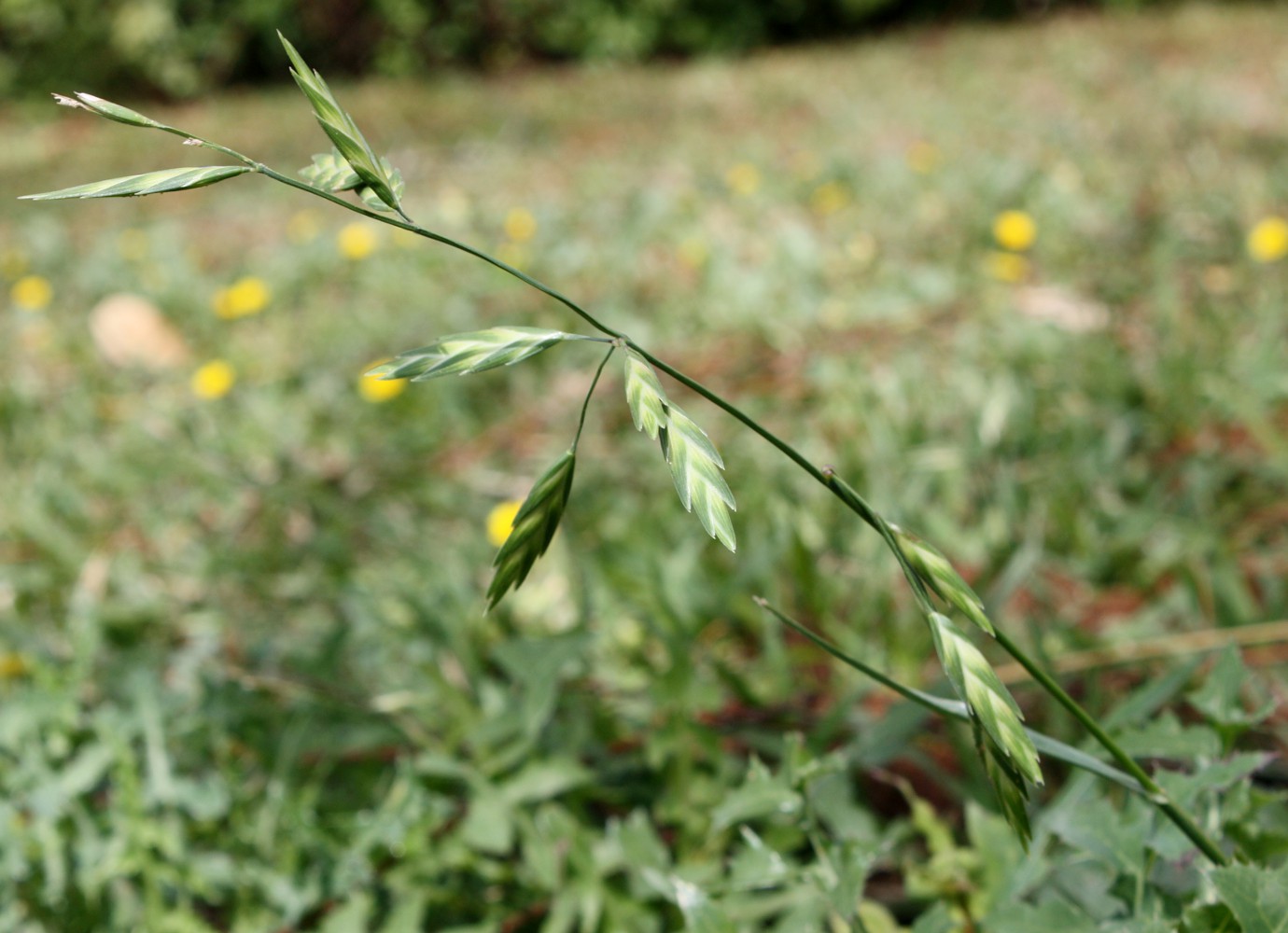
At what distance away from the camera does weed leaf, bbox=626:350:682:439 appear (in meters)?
0.47

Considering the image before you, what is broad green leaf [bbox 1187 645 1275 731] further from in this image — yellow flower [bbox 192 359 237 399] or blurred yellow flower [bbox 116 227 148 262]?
blurred yellow flower [bbox 116 227 148 262]

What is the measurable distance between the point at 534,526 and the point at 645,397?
0.09 metres

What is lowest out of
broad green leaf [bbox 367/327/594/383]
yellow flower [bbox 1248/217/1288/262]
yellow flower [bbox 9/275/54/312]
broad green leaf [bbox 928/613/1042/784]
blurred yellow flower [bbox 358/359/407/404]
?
yellow flower [bbox 9/275/54/312]

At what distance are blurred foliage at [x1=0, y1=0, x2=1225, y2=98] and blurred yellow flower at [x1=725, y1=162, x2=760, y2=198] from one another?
6.65 metres

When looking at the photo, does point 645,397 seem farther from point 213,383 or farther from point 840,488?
point 213,383

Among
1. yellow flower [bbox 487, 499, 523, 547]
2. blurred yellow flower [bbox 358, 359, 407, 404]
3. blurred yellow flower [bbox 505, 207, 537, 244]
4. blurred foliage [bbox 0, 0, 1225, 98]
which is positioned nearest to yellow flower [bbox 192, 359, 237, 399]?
blurred yellow flower [bbox 358, 359, 407, 404]

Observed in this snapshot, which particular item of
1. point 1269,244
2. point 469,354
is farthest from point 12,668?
point 1269,244

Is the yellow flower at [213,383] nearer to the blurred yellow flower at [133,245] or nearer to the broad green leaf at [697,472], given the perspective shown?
the blurred yellow flower at [133,245]

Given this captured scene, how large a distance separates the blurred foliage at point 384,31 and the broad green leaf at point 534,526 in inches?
399

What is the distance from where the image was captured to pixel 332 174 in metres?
0.50

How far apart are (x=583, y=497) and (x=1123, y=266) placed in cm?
142

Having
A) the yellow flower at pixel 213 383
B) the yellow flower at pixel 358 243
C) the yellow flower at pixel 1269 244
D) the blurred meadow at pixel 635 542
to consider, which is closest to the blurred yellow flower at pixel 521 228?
the blurred meadow at pixel 635 542

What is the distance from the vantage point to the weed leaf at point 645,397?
0.47 meters

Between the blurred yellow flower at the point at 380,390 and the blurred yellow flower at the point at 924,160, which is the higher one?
the blurred yellow flower at the point at 924,160
